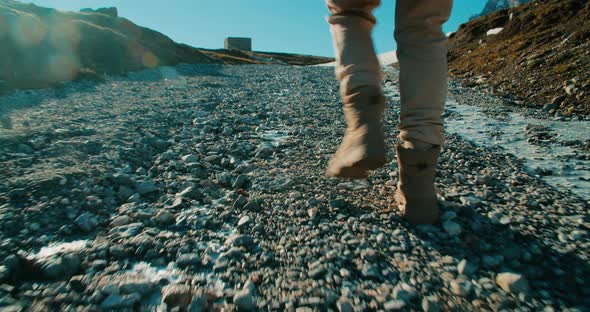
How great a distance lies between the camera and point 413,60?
180 cm

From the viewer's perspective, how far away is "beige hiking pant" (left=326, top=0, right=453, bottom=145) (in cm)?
178

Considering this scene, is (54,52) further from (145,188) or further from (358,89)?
(358,89)

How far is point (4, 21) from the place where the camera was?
14.5 metres

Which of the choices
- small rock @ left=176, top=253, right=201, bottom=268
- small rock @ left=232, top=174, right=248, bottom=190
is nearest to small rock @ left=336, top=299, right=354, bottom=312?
small rock @ left=176, top=253, right=201, bottom=268

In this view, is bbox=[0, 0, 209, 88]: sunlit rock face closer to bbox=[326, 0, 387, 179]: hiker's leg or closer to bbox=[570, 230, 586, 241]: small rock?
bbox=[326, 0, 387, 179]: hiker's leg

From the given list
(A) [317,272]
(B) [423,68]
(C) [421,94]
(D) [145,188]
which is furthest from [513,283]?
(D) [145,188]

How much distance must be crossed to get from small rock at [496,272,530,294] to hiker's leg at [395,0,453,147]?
2.29ft

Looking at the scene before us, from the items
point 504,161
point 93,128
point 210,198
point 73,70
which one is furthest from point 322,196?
point 73,70

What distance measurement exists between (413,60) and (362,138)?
1.65 feet

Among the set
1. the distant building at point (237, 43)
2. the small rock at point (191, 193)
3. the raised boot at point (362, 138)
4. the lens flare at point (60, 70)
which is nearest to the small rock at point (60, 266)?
the small rock at point (191, 193)

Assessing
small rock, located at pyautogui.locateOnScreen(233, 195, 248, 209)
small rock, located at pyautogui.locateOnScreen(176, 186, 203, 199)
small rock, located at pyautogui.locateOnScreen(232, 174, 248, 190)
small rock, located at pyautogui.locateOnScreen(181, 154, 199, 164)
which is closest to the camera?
small rock, located at pyautogui.locateOnScreen(233, 195, 248, 209)

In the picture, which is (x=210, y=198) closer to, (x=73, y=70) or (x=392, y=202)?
(x=392, y=202)

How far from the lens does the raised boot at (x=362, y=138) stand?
1622 millimetres

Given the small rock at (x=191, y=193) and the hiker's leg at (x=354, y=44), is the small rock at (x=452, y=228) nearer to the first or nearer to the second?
the hiker's leg at (x=354, y=44)
